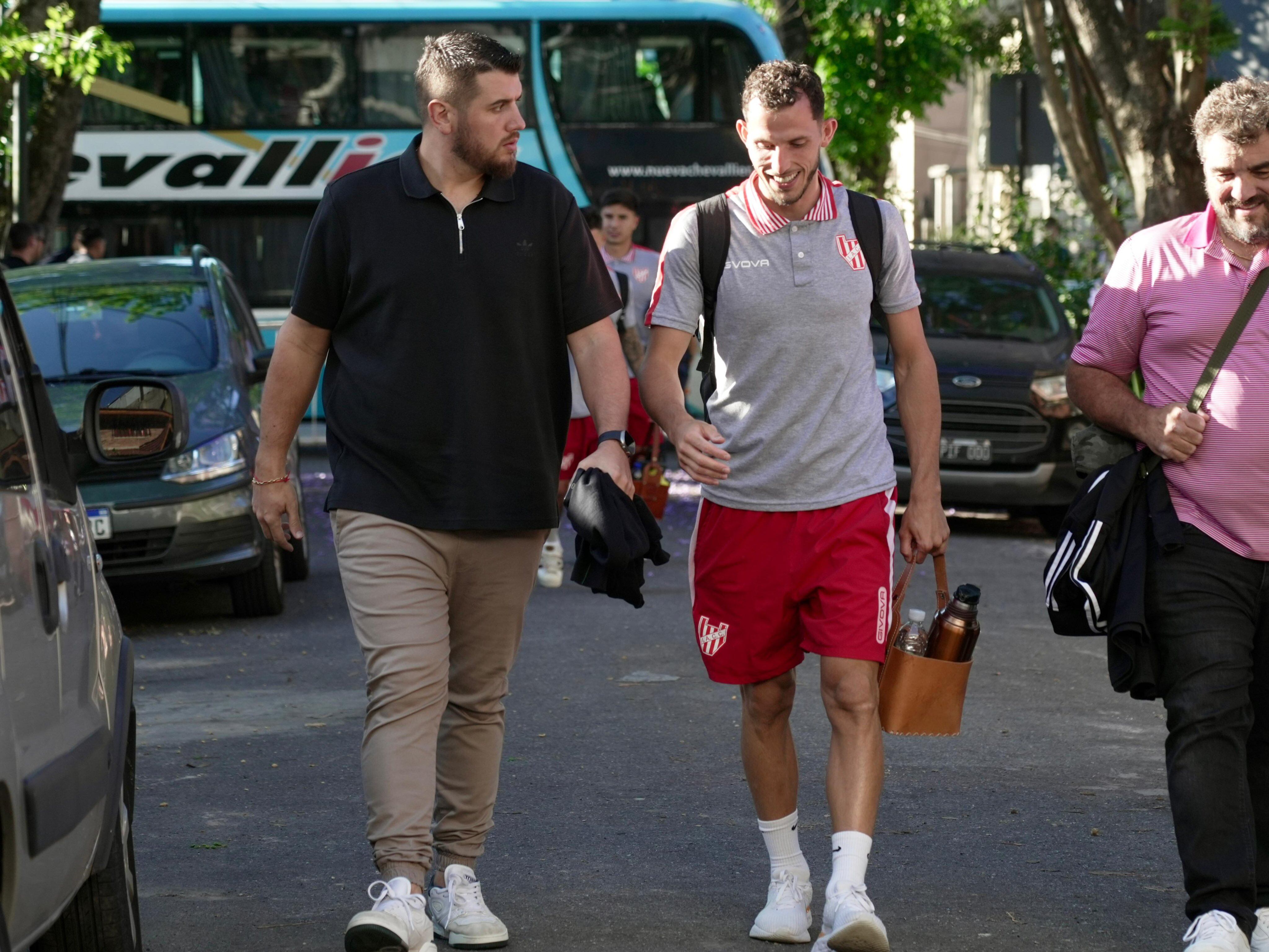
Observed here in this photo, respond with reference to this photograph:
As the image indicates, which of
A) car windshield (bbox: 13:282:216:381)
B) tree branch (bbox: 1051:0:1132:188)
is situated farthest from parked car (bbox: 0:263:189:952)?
tree branch (bbox: 1051:0:1132:188)

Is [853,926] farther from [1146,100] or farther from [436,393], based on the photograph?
[1146,100]

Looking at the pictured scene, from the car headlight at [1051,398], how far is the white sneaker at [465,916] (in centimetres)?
861

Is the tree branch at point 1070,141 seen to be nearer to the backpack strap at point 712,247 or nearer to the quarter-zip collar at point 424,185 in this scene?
the backpack strap at point 712,247

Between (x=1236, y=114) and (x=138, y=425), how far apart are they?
2389 mm

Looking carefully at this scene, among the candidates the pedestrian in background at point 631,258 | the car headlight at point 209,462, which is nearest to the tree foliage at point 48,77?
the pedestrian in background at point 631,258

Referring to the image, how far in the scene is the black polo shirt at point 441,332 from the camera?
417 centimetres

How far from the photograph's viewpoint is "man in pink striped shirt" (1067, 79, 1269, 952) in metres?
4.07

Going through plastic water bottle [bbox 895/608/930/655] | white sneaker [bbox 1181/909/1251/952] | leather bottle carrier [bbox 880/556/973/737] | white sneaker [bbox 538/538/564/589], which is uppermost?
plastic water bottle [bbox 895/608/930/655]

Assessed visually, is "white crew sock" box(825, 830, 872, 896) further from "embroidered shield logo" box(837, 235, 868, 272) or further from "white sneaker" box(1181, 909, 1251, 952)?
"embroidered shield logo" box(837, 235, 868, 272)

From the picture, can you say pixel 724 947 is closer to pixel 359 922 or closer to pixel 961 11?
pixel 359 922

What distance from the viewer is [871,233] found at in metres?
4.44

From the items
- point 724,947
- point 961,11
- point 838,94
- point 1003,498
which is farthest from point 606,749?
point 961,11

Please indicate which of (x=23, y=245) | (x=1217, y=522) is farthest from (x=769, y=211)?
(x=23, y=245)

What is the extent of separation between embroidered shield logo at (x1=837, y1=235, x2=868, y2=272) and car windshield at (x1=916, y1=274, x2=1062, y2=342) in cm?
867
